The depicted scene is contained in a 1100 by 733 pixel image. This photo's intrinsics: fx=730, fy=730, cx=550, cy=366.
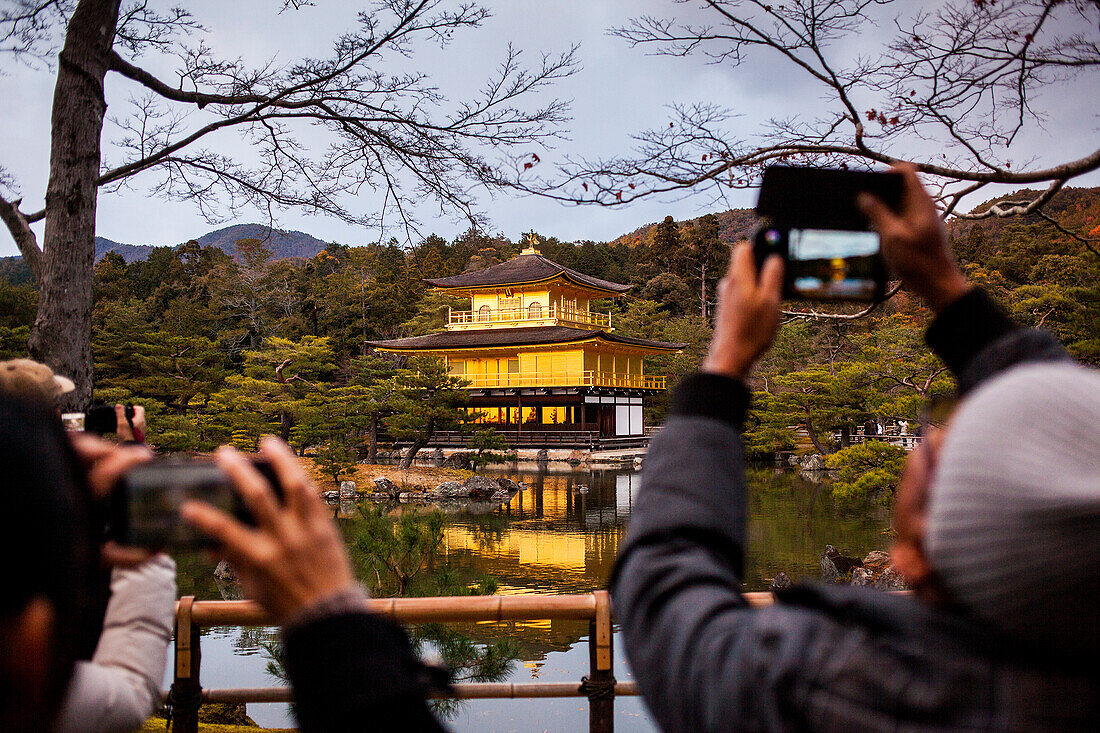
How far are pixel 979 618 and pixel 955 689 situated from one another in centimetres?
4

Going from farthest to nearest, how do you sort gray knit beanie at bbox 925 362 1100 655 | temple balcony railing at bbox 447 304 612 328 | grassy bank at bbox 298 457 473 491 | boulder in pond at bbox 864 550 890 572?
temple balcony railing at bbox 447 304 612 328 → grassy bank at bbox 298 457 473 491 → boulder in pond at bbox 864 550 890 572 → gray knit beanie at bbox 925 362 1100 655

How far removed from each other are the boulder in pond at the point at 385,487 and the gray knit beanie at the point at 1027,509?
40.5 feet

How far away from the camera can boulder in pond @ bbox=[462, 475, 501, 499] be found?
11.9 meters

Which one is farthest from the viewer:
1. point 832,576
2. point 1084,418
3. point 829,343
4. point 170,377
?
point 829,343

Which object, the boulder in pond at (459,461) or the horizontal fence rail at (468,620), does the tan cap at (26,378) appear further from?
the boulder in pond at (459,461)

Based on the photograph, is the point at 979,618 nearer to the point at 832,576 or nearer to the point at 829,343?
the point at 832,576

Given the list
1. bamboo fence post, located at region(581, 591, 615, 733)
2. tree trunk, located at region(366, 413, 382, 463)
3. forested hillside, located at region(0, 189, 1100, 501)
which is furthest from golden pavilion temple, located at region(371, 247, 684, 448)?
bamboo fence post, located at region(581, 591, 615, 733)

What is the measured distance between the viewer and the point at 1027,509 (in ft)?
1.22

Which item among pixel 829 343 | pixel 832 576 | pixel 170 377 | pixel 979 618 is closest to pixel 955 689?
pixel 979 618

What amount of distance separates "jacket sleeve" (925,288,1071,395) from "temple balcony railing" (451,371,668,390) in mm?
18371

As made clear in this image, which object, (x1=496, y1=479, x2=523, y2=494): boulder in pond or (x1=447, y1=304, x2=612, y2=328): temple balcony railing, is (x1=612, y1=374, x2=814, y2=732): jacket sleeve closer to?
(x1=496, y1=479, x2=523, y2=494): boulder in pond

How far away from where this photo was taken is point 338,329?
23.4m

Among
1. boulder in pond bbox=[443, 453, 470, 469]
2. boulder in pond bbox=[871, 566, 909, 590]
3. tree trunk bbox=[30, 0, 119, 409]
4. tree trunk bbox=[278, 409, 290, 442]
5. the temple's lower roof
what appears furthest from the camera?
the temple's lower roof

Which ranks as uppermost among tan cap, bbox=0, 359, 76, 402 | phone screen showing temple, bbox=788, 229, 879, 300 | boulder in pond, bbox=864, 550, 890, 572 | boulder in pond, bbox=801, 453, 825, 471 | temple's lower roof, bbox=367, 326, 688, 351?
temple's lower roof, bbox=367, 326, 688, 351
